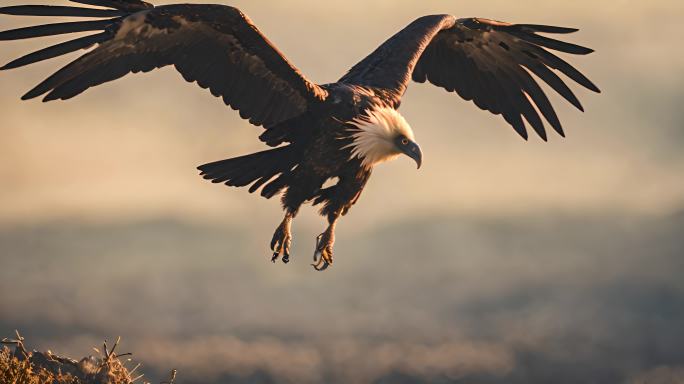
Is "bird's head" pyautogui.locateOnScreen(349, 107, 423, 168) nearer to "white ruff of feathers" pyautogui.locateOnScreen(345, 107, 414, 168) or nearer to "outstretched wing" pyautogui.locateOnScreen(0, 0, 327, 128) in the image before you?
"white ruff of feathers" pyautogui.locateOnScreen(345, 107, 414, 168)

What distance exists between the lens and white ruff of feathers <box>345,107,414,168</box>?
360 inches

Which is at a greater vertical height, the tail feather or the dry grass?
the tail feather

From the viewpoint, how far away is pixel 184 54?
354 inches

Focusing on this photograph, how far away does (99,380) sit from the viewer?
28.2ft

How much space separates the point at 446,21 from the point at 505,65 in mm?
913

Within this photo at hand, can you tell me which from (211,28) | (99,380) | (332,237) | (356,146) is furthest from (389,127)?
(99,380)

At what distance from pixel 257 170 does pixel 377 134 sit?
1.19m

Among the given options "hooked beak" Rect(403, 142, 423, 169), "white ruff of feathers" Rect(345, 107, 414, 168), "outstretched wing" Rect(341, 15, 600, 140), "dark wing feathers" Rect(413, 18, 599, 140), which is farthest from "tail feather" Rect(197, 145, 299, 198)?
"dark wing feathers" Rect(413, 18, 599, 140)

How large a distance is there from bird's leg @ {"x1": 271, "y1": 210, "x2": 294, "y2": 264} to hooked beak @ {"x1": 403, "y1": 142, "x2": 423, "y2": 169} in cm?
121

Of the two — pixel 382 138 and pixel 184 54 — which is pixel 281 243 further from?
pixel 184 54

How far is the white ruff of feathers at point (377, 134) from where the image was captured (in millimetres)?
9148

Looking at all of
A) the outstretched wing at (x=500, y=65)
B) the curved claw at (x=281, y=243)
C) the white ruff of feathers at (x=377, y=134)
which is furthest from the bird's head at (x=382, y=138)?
the outstretched wing at (x=500, y=65)

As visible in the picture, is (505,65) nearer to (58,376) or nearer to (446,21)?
(446,21)

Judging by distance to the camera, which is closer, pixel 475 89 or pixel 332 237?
pixel 332 237
